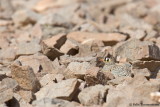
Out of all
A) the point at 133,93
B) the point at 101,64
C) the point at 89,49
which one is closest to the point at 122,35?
the point at 89,49

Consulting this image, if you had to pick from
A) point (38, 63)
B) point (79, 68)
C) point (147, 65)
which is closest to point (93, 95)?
point (79, 68)

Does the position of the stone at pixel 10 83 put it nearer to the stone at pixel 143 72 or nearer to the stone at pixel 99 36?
the stone at pixel 143 72

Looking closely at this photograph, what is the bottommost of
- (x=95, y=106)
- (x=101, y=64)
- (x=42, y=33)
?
(x=95, y=106)

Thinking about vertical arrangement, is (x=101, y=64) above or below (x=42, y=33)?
below

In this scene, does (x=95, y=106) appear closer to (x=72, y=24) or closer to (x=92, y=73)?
(x=92, y=73)

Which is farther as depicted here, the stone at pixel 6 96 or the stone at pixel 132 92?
the stone at pixel 6 96

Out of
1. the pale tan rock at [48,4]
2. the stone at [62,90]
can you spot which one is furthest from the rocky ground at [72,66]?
the pale tan rock at [48,4]

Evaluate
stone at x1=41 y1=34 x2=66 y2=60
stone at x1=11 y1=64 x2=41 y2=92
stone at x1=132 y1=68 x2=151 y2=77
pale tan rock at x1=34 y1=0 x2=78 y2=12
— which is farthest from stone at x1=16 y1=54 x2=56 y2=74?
A: pale tan rock at x1=34 y1=0 x2=78 y2=12

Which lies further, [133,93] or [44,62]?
[44,62]

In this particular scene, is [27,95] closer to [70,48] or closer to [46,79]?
[46,79]
